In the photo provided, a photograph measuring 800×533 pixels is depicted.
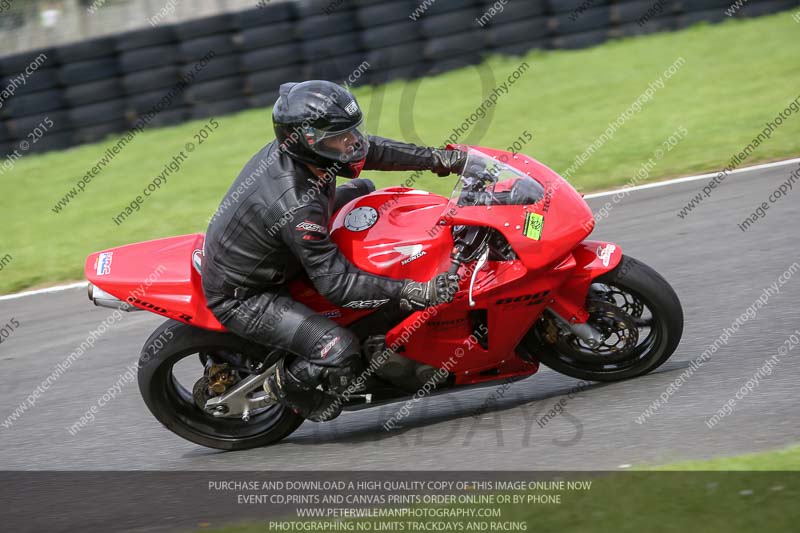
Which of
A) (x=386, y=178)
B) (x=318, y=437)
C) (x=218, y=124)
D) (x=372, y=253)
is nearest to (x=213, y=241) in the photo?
(x=372, y=253)

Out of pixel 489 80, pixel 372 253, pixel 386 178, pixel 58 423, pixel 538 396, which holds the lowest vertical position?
pixel 386 178

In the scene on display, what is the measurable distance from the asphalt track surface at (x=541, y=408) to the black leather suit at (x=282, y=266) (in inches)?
26.4

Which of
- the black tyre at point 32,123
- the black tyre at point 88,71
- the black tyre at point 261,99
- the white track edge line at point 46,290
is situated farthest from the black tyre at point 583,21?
the white track edge line at point 46,290

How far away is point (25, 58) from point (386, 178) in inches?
212

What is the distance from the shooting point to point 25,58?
12.7 m

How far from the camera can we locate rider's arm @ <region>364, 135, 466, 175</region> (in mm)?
5270

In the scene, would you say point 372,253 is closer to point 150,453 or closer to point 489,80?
point 489,80

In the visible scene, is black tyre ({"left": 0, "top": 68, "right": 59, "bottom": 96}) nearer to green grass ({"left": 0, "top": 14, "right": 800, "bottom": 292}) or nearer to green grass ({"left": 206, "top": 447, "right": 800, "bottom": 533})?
green grass ({"left": 0, "top": 14, "right": 800, "bottom": 292})

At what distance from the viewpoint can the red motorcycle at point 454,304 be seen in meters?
4.88

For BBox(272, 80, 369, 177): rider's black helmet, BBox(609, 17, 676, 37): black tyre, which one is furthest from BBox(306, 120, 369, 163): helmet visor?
BBox(609, 17, 676, 37): black tyre

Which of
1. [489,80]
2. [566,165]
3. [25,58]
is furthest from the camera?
[25,58]

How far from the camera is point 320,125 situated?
4602 mm

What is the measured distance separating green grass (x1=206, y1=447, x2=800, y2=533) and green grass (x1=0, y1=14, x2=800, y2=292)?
18.0 ft

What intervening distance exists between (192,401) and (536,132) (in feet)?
23.2
